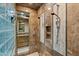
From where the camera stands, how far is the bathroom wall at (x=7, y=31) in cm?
132

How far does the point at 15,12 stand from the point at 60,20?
474mm

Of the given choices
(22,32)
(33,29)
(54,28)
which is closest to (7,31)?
(22,32)

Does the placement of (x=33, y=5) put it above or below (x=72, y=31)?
above

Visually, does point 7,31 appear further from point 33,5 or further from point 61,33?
point 61,33

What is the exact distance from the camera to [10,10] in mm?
1369

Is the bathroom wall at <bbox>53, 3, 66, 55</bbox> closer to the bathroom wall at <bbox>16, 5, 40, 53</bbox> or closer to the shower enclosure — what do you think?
the shower enclosure

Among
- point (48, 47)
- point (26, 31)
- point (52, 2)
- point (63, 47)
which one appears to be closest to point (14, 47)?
point (26, 31)

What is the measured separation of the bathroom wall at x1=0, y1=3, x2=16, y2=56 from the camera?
1.32 meters

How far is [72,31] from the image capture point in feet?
4.42

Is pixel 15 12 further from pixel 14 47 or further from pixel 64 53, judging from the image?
pixel 64 53

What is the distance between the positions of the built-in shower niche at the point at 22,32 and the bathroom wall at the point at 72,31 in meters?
0.43

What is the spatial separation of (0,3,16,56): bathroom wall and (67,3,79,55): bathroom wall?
0.56 meters

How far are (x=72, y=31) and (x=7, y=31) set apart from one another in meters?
0.65

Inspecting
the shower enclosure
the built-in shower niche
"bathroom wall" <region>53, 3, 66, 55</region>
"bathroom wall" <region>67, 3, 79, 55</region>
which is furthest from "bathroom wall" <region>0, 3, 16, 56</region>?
"bathroom wall" <region>67, 3, 79, 55</region>
